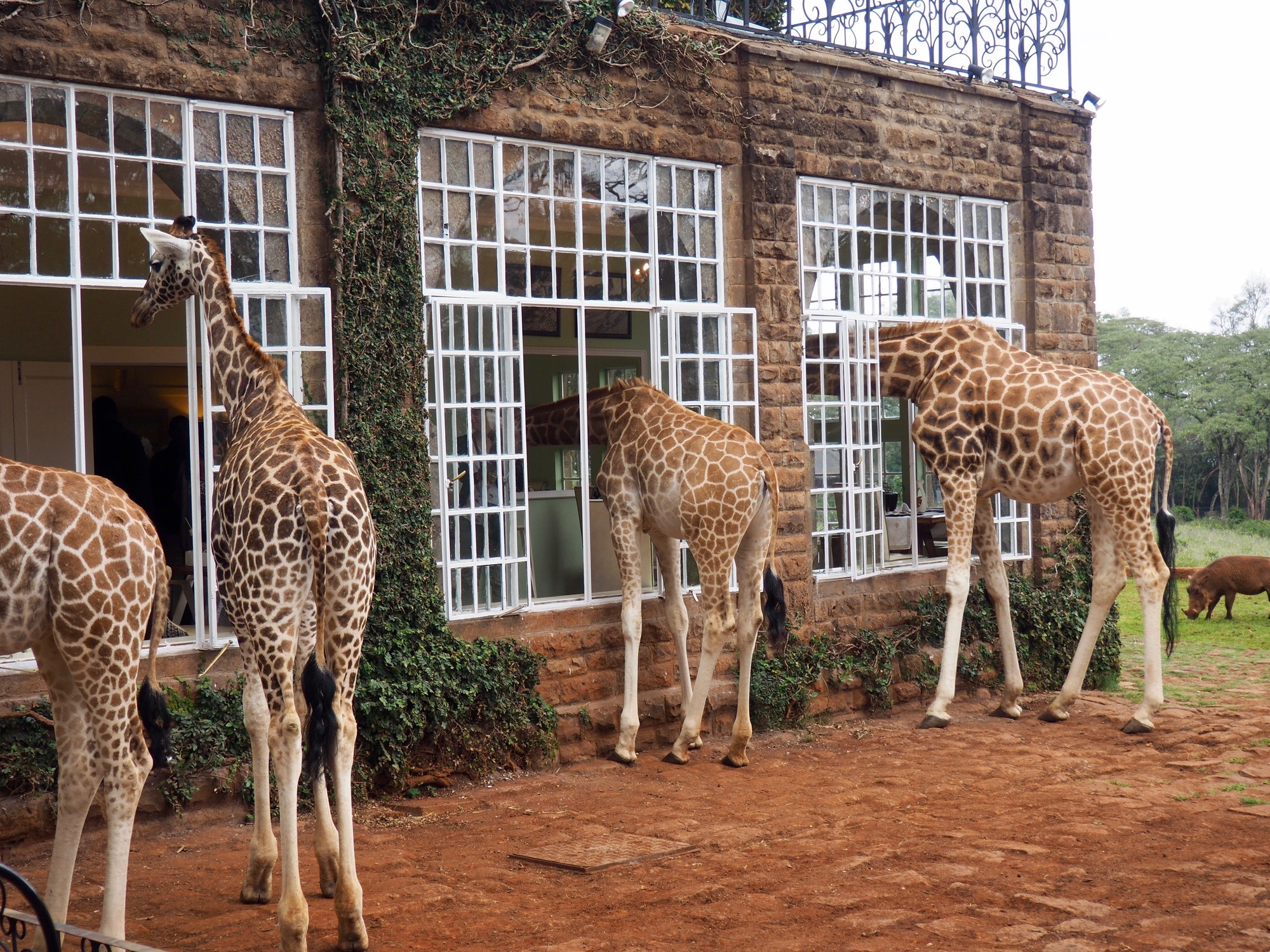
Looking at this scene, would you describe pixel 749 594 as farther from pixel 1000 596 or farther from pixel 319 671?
pixel 319 671

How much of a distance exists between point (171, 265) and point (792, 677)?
5.32m

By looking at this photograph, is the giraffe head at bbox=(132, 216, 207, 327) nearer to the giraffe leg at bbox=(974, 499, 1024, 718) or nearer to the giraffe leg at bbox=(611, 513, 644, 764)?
the giraffe leg at bbox=(611, 513, 644, 764)

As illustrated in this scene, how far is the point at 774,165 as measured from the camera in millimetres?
9805

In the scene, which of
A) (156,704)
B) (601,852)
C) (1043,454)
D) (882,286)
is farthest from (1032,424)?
(156,704)

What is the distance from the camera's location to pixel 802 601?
9844 mm

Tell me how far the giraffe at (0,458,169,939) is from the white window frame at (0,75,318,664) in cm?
140

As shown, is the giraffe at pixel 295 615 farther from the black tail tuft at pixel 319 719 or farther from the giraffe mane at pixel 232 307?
the giraffe mane at pixel 232 307

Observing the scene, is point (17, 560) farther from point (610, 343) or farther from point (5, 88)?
point (610, 343)

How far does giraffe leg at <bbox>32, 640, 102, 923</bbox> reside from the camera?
206 inches

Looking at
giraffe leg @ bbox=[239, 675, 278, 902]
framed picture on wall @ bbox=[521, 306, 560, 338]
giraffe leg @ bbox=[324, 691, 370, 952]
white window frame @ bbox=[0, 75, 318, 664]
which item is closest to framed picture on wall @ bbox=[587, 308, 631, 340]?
framed picture on wall @ bbox=[521, 306, 560, 338]

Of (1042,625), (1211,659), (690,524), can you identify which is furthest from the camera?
(1211,659)

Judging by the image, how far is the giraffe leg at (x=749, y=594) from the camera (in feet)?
28.0

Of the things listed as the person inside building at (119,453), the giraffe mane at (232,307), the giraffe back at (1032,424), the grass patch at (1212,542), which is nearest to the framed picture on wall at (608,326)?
the giraffe back at (1032,424)

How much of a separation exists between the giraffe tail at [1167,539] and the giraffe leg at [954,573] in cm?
156
